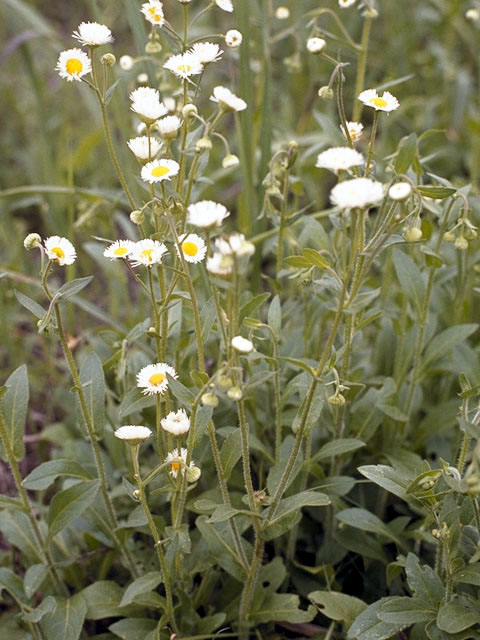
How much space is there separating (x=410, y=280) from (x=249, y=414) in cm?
59

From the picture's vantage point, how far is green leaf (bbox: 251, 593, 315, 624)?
1.65 m

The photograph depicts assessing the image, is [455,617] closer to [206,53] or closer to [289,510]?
[289,510]

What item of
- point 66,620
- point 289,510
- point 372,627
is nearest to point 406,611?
point 372,627

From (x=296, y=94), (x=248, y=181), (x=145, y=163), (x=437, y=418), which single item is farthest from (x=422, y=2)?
(x=145, y=163)

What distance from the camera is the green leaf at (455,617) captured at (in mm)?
1386

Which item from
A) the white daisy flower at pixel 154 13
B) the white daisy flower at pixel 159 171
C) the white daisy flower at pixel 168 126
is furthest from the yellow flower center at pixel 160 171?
the white daisy flower at pixel 154 13

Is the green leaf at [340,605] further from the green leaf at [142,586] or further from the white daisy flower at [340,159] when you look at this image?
the white daisy flower at [340,159]

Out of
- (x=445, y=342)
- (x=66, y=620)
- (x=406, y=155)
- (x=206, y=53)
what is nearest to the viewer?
(x=206, y=53)

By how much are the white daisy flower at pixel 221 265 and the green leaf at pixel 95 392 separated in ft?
2.00

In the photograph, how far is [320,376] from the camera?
4.44 feet

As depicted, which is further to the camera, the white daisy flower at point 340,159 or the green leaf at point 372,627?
the green leaf at point 372,627

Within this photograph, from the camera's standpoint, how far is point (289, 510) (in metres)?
1.49

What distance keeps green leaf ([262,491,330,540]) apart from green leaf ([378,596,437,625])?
0.82 ft

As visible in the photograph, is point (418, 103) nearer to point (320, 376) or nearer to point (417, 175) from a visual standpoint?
point (417, 175)
